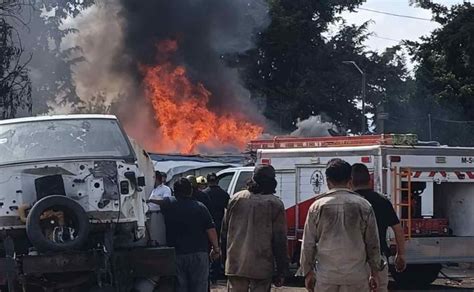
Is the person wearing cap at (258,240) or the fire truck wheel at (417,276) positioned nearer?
the person wearing cap at (258,240)

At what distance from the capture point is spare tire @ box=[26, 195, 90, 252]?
860cm

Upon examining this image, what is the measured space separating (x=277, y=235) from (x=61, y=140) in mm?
2621

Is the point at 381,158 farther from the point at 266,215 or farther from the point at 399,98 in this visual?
the point at 399,98

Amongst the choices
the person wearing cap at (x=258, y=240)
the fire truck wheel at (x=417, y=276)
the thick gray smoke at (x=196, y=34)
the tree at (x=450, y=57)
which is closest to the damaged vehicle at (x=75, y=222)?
the person wearing cap at (x=258, y=240)

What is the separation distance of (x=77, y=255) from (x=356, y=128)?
125 feet

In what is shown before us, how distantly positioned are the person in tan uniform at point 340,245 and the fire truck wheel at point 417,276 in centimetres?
762

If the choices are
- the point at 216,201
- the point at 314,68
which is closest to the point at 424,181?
the point at 216,201

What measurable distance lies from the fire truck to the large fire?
1587 cm

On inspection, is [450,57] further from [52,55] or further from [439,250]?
[439,250]

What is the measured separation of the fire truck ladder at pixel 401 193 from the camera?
43.5 feet

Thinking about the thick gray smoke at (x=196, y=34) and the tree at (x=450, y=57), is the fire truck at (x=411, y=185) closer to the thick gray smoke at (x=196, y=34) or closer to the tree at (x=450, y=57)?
the tree at (x=450, y=57)

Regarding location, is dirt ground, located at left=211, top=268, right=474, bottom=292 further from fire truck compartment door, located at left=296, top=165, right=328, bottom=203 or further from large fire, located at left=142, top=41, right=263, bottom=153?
large fire, located at left=142, top=41, right=263, bottom=153

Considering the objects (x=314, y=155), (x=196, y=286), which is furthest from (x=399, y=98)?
(x=196, y=286)

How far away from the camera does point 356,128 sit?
4616 cm
